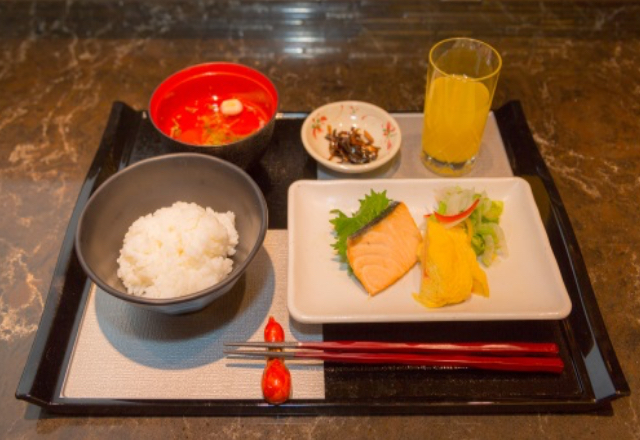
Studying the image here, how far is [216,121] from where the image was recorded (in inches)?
73.7

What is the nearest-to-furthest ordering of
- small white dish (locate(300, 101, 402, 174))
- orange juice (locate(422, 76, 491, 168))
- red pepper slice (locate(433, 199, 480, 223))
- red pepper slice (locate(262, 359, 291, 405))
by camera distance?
red pepper slice (locate(262, 359, 291, 405))
red pepper slice (locate(433, 199, 480, 223))
orange juice (locate(422, 76, 491, 168))
small white dish (locate(300, 101, 402, 174))

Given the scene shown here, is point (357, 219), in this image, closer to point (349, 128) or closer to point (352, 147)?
point (352, 147)

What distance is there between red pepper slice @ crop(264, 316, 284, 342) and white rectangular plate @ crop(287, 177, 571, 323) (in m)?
0.08

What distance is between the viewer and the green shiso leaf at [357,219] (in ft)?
5.00

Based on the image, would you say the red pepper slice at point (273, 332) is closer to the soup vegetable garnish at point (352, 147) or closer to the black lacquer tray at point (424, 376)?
the black lacquer tray at point (424, 376)

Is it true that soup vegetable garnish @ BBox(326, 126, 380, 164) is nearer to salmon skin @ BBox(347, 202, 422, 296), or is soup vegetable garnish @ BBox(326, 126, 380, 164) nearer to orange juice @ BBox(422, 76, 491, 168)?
orange juice @ BBox(422, 76, 491, 168)

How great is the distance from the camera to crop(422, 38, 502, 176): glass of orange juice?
1631 millimetres

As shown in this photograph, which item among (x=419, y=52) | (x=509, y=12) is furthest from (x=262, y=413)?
(x=509, y=12)

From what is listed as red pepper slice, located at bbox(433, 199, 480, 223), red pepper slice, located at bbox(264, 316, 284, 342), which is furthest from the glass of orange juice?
red pepper slice, located at bbox(264, 316, 284, 342)

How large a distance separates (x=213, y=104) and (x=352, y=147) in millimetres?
530

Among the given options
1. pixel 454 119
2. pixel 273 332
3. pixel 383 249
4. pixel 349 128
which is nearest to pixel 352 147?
pixel 349 128

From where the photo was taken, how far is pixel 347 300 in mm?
1437

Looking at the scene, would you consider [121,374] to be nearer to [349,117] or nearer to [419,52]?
[349,117]

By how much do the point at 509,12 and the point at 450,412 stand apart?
2.07m
